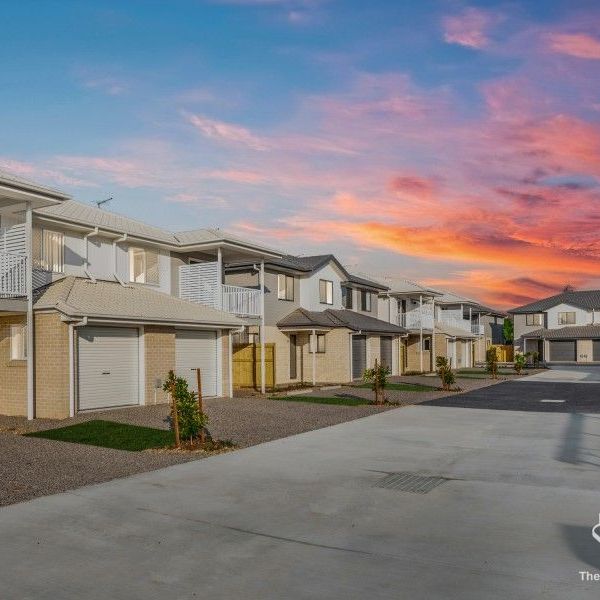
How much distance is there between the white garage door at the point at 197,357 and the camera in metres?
22.5

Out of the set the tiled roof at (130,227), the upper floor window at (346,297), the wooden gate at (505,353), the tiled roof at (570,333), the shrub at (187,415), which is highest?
the tiled roof at (130,227)

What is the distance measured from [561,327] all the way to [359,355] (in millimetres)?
43555

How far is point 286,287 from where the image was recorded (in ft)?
106

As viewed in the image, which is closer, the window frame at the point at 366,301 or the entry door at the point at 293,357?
the entry door at the point at 293,357

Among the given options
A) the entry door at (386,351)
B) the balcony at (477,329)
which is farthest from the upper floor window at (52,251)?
the balcony at (477,329)

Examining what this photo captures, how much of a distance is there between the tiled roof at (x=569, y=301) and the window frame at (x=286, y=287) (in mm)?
48901

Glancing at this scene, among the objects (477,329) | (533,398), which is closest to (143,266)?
(533,398)

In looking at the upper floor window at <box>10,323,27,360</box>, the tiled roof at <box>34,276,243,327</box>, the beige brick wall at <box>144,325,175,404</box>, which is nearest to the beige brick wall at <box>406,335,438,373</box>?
the tiled roof at <box>34,276,243,327</box>

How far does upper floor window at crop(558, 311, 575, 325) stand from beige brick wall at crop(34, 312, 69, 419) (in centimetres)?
6499

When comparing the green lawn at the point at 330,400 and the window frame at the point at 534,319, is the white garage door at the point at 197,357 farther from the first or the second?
the window frame at the point at 534,319

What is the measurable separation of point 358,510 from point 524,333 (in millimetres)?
71000

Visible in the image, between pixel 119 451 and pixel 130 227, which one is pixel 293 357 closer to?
pixel 130 227

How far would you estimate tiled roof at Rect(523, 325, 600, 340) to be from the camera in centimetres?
6606

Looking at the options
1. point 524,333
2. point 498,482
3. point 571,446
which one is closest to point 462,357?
point 524,333
